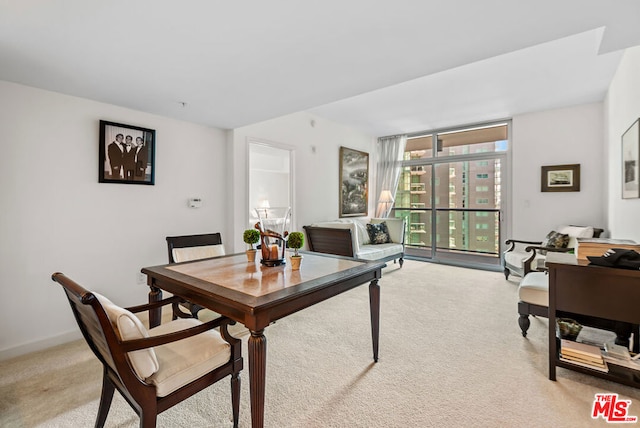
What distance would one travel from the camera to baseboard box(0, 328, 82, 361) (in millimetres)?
2354

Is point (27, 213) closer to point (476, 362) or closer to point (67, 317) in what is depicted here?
point (67, 317)

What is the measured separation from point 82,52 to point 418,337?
324 cm

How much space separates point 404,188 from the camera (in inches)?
255

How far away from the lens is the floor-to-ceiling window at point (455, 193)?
5406mm

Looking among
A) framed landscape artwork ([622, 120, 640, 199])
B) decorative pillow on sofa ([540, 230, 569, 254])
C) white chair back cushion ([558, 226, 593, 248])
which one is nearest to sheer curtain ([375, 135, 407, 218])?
decorative pillow on sofa ([540, 230, 569, 254])

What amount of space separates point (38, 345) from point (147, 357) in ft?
Answer: 7.11

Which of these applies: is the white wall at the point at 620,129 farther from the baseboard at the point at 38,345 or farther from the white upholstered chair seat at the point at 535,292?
the baseboard at the point at 38,345

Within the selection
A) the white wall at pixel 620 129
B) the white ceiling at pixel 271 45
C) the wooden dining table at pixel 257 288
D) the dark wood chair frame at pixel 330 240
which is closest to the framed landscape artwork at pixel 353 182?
the dark wood chair frame at pixel 330 240

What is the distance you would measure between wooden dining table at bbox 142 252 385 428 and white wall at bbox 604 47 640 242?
8.55 ft

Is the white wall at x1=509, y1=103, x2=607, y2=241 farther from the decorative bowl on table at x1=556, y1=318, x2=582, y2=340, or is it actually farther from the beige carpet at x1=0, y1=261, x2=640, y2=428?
the decorative bowl on table at x1=556, y1=318, x2=582, y2=340

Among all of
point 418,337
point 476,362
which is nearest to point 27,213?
point 418,337

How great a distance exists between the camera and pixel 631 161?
2621 mm

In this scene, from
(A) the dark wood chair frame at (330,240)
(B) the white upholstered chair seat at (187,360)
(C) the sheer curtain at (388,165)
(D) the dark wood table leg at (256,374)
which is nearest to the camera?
(B) the white upholstered chair seat at (187,360)

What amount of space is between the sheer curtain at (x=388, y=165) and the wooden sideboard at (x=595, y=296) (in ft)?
14.3
